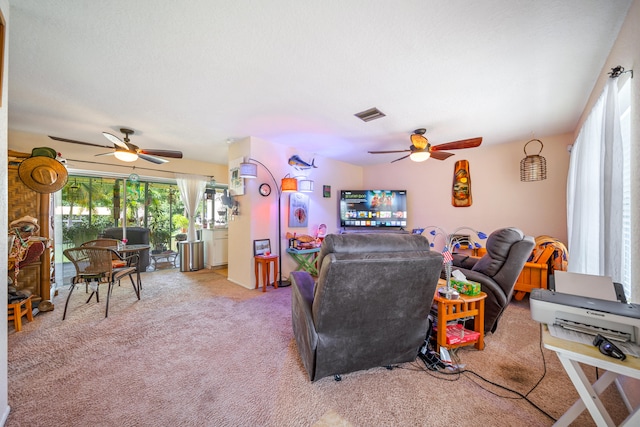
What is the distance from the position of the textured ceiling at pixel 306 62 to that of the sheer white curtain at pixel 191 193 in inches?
83.3

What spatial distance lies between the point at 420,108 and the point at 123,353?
3780 millimetres

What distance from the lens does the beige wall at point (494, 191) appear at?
360 cm

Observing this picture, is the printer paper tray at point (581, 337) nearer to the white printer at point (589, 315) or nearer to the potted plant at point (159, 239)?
the white printer at point (589, 315)

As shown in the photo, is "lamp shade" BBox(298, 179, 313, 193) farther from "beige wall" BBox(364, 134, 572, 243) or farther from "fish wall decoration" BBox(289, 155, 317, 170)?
"beige wall" BBox(364, 134, 572, 243)

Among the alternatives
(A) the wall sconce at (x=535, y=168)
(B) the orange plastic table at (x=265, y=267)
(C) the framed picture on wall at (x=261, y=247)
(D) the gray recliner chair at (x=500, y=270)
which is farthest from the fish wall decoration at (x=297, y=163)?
(A) the wall sconce at (x=535, y=168)

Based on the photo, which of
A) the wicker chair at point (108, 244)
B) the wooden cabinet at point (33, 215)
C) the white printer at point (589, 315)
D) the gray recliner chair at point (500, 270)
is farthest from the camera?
the wicker chair at point (108, 244)

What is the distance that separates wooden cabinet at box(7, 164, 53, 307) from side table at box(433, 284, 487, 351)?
14.4ft

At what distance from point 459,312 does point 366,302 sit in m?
1.04

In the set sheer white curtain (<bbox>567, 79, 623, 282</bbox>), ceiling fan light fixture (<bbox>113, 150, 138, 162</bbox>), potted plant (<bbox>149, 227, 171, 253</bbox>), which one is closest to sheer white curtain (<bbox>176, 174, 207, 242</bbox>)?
potted plant (<bbox>149, 227, 171, 253</bbox>)

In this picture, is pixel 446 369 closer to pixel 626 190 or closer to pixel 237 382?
pixel 237 382

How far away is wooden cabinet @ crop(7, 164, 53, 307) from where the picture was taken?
2.71 m

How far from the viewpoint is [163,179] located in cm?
516

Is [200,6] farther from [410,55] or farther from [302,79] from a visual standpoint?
[410,55]

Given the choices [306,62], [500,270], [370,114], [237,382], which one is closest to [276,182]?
[370,114]
